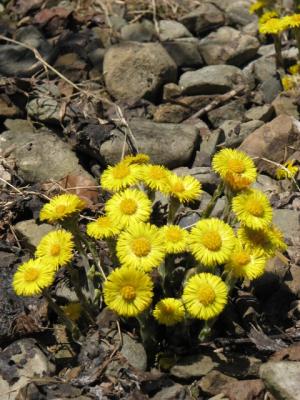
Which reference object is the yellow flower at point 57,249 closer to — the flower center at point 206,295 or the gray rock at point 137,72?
the flower center at point 206,295

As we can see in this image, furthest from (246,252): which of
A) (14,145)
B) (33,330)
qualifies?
(14,145)

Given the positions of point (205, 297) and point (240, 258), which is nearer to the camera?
point (205, 297)

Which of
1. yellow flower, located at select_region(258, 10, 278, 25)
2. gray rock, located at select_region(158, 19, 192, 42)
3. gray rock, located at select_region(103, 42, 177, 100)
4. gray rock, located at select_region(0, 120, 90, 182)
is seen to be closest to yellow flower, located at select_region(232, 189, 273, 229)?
gray rock, located at select_region(0, 120, 90, 182)

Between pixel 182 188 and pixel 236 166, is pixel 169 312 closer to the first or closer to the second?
pixel 182 188

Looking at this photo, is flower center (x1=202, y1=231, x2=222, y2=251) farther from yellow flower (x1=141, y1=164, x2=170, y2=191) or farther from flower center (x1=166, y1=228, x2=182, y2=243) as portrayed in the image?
yellow flower (x1=141, y1=164, x2=170, y2=191)

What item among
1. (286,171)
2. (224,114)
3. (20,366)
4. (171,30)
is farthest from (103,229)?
(171,30)

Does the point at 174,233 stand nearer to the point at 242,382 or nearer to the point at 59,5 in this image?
the point at 242,382

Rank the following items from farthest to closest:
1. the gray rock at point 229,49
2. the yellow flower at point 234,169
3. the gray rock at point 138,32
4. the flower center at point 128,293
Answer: the gray rock at point 138,32 → the gray rock at point 229,49 → the yellow flower at point 234,169 → the flower center at point 128,293

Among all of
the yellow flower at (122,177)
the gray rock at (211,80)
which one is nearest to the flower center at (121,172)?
the yellow flower at (122,177)
